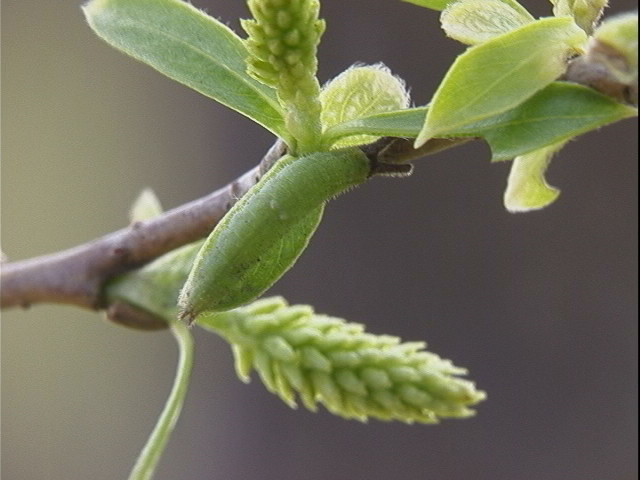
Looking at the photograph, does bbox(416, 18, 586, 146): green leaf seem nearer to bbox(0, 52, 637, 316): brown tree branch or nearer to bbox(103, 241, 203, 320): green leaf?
bbox(0, 52, 637, 316): brown tree branch

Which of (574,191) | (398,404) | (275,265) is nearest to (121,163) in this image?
(574,191)

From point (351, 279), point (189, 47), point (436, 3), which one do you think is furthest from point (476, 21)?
point (351, 279)

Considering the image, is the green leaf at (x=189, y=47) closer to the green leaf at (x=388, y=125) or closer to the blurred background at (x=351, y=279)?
the green leaf at (x=388, y=125)

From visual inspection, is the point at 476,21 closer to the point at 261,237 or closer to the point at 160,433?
the point at 261,237

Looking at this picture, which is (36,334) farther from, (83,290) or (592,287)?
(83,290)

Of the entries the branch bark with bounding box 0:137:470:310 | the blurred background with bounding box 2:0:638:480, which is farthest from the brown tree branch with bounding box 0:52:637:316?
the blurred background with bounding box 2:0:638:480

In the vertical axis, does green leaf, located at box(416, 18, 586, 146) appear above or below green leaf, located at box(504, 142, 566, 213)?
below
